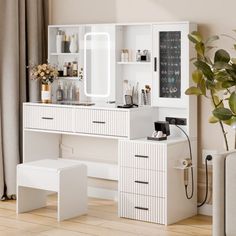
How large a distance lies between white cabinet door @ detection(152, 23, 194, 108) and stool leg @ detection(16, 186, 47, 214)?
4.12 feet

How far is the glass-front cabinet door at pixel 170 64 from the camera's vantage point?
5.44m

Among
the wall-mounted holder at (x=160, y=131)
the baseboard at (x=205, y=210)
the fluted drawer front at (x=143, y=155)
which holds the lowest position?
the baseboard at (x=205, y=210)

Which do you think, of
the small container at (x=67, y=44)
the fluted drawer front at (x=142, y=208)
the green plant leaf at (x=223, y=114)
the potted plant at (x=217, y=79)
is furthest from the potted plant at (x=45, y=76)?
the green plant leaf at (x=223, y=114)

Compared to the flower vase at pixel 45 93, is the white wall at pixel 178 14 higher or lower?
higher

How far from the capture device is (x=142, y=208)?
5.37 m

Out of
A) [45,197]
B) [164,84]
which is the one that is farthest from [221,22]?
[45,197]

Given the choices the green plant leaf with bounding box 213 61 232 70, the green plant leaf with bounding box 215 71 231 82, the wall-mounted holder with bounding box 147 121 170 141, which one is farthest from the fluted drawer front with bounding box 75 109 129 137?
the green plant leaf with bounding box 213 61 232 70

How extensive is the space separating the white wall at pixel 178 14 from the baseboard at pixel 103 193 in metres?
0.89

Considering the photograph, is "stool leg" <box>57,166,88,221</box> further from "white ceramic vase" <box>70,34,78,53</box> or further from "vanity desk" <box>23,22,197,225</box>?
"white ceramic vase" <box>70,34,78,53</box>

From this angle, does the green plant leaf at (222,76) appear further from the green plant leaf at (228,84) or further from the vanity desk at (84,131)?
the vanity desk at (84,131)

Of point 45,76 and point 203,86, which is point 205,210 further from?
point 45,76

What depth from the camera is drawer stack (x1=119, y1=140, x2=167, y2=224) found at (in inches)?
207

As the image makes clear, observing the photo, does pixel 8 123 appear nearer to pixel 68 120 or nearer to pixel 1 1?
pixel 68 120

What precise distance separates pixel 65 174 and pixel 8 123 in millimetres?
1023
